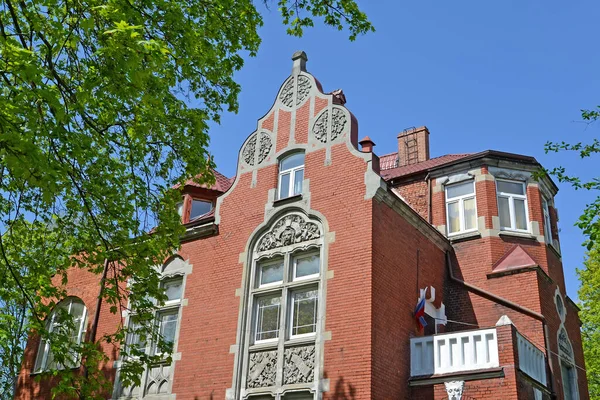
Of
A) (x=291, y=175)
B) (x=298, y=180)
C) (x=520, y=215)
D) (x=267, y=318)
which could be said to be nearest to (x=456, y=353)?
(x=267, y=318)

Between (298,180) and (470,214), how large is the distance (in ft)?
19.6

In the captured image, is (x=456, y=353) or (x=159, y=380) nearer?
(x=456, y=353)

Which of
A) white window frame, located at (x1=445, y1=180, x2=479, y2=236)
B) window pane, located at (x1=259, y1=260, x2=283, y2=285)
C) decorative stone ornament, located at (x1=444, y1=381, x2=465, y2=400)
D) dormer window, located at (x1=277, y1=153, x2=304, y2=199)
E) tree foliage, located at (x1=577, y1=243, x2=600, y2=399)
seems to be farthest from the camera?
tree foliage, located at (x1=577, y1=243, x2=600, y2=399)

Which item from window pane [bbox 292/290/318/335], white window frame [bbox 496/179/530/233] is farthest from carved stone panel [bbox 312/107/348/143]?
white window frame [bbox 496/179/530/233]

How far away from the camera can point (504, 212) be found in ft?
64.3

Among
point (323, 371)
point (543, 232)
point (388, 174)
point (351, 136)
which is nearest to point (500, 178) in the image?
point (543, 232)

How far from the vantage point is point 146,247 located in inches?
480

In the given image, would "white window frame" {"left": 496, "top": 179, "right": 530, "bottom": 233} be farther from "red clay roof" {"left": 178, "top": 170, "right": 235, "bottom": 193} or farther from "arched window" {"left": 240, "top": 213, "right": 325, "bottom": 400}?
"red clay roof" {"left": 178, "top": 170, "right": 235, "bottom": 193}

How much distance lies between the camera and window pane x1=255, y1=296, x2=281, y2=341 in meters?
15.5

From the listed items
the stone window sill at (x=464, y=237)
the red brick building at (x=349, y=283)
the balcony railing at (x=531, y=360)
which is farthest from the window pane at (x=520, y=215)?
the balcony railing at (x=531, y=360)

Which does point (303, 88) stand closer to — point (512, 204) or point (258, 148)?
point (258, 148)

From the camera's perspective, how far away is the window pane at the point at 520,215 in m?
19.5

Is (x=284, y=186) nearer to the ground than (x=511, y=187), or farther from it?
nearer to the ground

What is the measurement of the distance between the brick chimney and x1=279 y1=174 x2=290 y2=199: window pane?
8.57m
